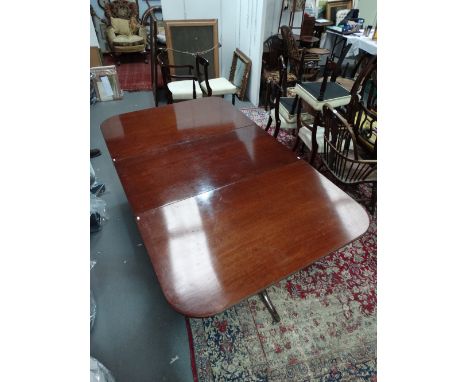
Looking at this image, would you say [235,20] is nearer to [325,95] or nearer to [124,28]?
[325,95]

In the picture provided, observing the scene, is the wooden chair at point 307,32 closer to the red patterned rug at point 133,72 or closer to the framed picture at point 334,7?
the framed picture at point 334,7

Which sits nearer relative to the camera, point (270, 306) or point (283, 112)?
point (270, 306)

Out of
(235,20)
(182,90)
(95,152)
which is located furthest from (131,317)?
(235,20)

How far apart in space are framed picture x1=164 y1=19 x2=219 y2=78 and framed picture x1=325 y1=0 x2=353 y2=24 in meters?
2.50

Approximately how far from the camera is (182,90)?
2904 mm

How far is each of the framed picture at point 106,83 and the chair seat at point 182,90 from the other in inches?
38.1

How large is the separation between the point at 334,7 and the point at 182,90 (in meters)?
3.58

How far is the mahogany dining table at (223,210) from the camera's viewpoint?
89 cm

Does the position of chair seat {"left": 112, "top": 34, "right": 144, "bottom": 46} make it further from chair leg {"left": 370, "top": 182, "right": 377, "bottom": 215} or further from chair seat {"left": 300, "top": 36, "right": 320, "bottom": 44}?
chair leg {"left": 370, "top": 182, "right": 377, "bottom": 215}
